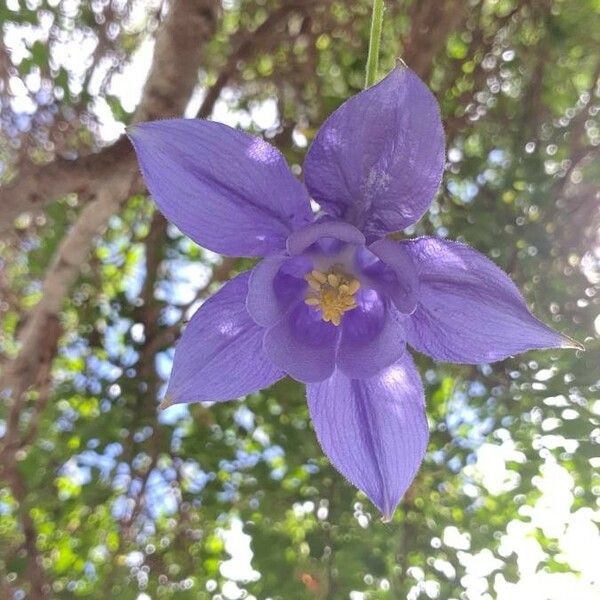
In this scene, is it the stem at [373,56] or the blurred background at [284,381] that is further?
the blurred background at [284,381]

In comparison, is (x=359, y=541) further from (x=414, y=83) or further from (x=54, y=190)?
(x=414, y=83)

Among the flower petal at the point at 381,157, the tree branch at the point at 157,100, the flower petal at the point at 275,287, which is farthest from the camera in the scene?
the tree branch at the point at 157,100

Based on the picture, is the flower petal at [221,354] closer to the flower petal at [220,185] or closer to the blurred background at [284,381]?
the flower petal at [220,185]

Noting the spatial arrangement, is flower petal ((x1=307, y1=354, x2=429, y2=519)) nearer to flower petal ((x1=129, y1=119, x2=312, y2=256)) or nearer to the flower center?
the flower center

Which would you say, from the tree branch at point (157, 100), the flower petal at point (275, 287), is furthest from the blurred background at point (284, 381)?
the flower petal at point (275, 287)

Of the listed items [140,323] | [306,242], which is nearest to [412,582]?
[140,323]
